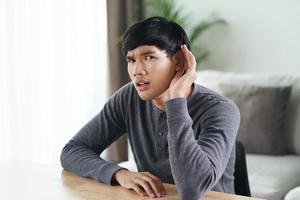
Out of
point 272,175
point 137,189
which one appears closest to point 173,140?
point 137,189

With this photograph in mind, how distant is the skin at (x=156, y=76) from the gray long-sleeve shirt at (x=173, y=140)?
0.06 m

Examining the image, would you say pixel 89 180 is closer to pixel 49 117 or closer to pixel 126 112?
pixel 126 112

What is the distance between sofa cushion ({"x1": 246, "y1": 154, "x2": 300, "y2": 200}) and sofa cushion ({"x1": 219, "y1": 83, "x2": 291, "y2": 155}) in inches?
2.5

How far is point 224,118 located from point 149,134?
312 millimetres

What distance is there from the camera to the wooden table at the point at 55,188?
4.13ft

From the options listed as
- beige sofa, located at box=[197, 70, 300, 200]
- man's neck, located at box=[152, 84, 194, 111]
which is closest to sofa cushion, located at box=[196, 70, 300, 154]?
beige sofa, located at box=[197, 70, 300, 200]

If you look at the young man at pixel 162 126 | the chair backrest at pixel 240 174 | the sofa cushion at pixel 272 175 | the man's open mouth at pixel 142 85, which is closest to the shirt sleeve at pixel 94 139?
the young man at pixel 162 126

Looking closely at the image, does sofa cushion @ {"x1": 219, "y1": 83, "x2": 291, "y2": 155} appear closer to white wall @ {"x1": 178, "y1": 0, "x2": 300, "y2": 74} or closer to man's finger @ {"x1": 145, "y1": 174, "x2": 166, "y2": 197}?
white wall @ {"x1": 178, "y1": 0, "x2": 300, "y2": 74}

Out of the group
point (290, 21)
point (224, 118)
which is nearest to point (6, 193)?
point (224, 118)

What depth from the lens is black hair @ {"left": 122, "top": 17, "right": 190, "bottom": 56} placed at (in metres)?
1.38

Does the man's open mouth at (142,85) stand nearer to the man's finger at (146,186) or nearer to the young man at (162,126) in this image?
the young man at (162,126)

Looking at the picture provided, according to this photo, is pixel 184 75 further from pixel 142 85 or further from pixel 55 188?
pixel 55 188

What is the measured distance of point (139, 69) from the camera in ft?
4.49

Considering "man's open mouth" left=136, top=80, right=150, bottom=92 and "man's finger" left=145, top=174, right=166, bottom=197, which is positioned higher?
"man's open mouth" left=136, top=80, right=150, bottom=92
